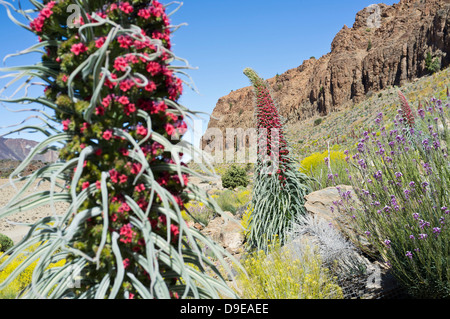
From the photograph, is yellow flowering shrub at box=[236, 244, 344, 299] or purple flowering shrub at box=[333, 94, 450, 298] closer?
purple flowering shrub at box=[333, 94, 450, 298]

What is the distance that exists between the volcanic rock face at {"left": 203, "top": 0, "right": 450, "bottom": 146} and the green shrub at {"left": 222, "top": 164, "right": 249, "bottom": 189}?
A: 958 inches

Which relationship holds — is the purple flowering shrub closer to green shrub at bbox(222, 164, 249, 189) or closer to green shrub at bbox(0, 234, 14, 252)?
green shrub at bbox(0, 234, 14, 252)

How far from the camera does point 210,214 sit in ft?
32.4

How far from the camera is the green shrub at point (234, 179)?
18.0 m

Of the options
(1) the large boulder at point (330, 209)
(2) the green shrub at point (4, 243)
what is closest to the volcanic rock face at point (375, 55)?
(2) the green shrub at point (4, 243)

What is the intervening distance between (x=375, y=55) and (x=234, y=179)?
48.4 meters

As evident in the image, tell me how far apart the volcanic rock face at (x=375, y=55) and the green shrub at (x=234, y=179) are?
79.8 ft

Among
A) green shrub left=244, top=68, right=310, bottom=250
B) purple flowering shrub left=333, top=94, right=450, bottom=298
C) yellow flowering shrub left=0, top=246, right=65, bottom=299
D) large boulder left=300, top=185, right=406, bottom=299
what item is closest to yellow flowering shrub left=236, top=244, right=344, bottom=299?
large boulder left=300, top=185, right=406, bottom=299

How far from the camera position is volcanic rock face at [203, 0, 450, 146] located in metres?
43.6

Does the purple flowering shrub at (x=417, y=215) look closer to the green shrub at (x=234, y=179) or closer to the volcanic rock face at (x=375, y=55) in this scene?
the green shrub at (x=234, y=179)
